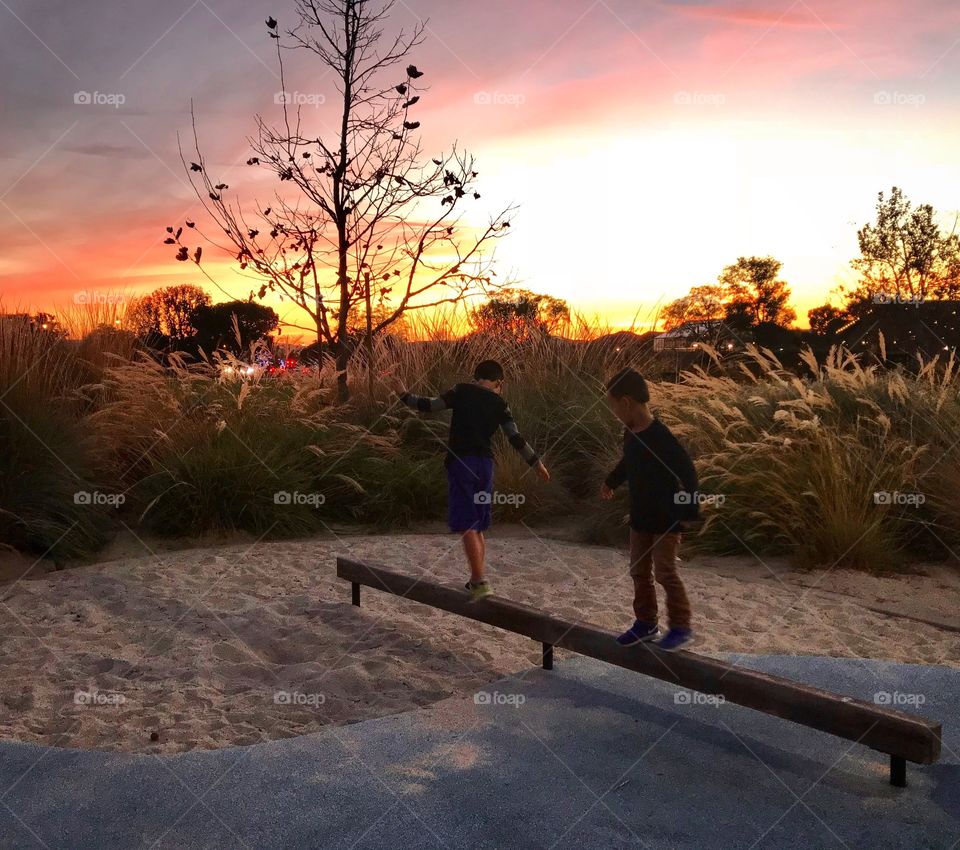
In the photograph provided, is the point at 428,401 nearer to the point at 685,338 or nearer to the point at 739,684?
the point at 739,684

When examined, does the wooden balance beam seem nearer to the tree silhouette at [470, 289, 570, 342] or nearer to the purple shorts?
the purple shorts

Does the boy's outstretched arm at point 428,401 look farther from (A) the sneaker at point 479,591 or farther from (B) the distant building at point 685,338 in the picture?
(B) the distant building at point 685,338

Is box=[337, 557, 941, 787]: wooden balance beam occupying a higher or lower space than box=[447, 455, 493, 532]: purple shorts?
lower

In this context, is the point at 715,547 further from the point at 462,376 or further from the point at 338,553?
the point at 462,376

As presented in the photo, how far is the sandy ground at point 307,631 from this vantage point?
475 centimetres

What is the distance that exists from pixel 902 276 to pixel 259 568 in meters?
31.5

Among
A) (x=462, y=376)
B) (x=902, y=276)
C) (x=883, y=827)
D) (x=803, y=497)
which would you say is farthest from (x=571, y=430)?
(x=902, y=276)

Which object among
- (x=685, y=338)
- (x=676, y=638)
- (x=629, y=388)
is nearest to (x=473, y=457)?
(x=629, y=388)

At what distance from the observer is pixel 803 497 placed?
25.5 feet

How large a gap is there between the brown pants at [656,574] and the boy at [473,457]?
1.05m

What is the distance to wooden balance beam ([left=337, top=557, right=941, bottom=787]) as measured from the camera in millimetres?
3688

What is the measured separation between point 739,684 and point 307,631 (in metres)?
2.89

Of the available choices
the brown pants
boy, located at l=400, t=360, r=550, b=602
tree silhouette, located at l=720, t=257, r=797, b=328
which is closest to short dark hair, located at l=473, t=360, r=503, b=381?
boy, located at l=400, t=360, r=550, b=602

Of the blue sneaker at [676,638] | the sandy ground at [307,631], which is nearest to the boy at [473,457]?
the sandy ground at [307,631]
